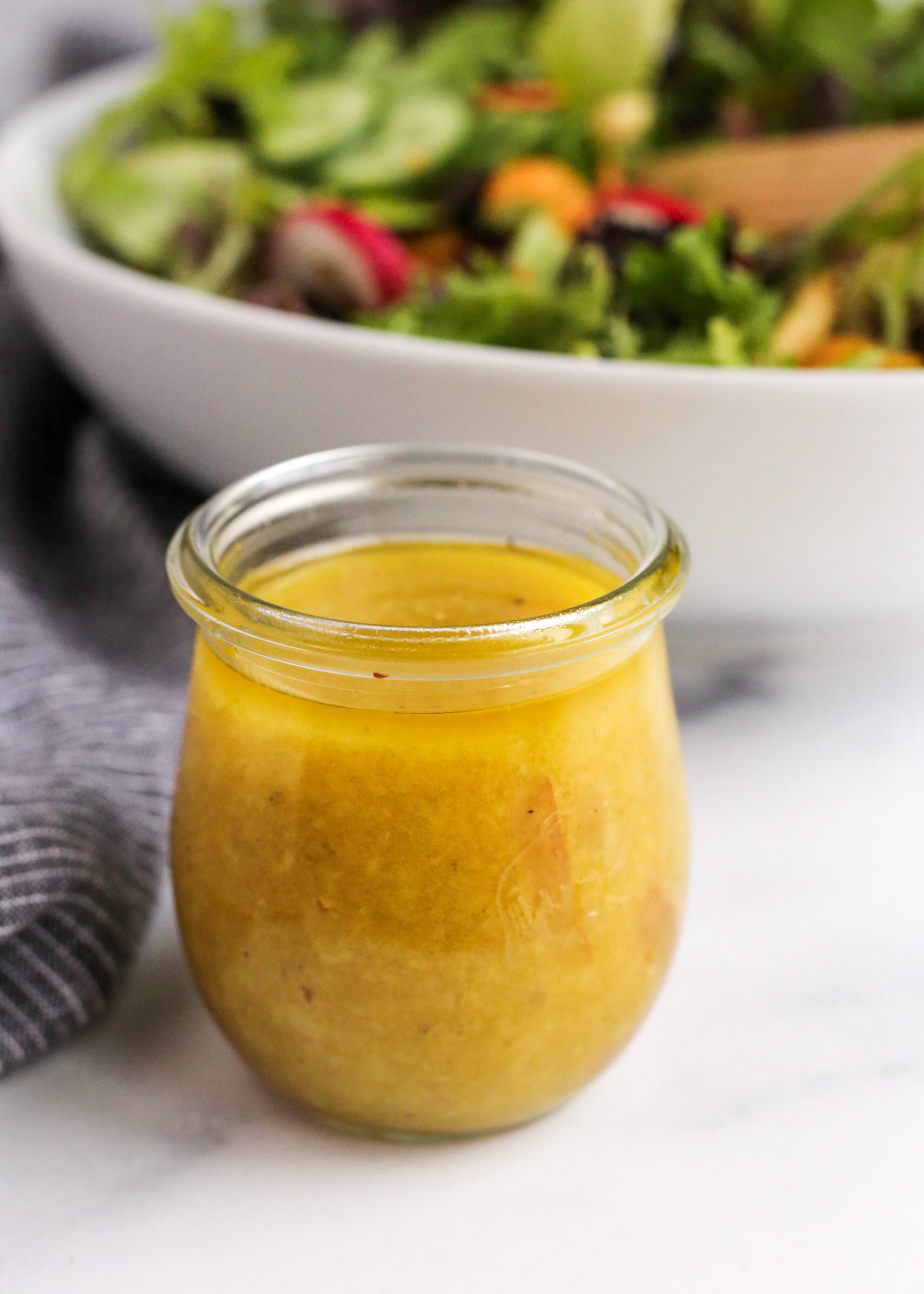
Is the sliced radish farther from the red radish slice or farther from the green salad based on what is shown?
the red radish slice

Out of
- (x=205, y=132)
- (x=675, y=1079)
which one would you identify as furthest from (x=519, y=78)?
(x=675, y=1079)

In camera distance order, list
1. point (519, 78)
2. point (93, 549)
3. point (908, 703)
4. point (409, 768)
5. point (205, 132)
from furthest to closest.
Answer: point (519, 78)
point (205, 132)
point (93, 549)
point (908, 703)
point (409, 768)

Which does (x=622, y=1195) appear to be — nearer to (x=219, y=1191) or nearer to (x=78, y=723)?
(x=219, y=1191)

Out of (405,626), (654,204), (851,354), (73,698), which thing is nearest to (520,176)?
(654,204)

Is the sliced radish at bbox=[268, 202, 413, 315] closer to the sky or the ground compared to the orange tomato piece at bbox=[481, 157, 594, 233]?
closer to the sky

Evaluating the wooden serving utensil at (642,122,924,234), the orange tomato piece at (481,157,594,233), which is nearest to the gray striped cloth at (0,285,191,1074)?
the orange tomato piece at (481,157,594,233)

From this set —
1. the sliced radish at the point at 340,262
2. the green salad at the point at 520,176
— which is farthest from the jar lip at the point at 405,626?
the sliced radish at the point at 340,262
